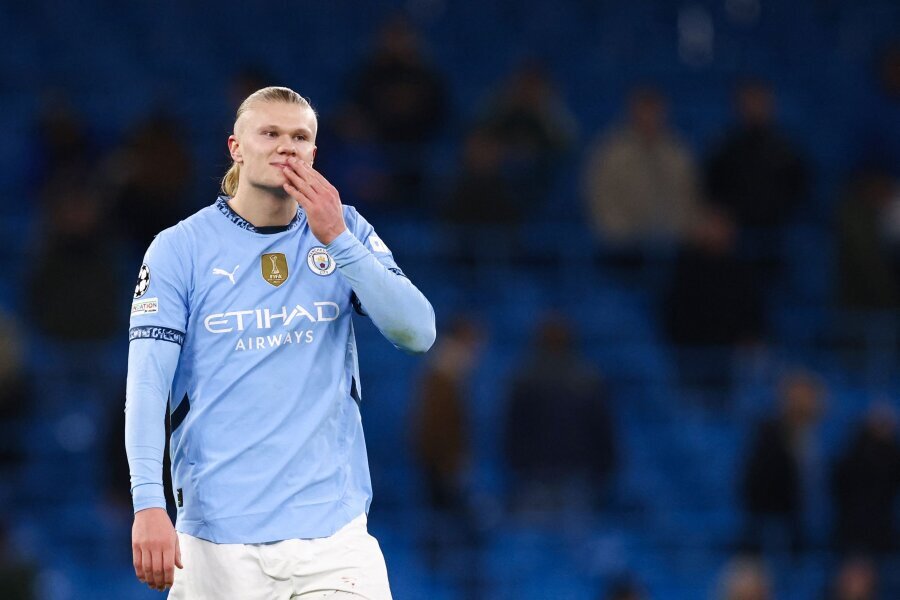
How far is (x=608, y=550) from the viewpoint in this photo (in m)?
11.0

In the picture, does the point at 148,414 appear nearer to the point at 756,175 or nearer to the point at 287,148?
the point at 287,148

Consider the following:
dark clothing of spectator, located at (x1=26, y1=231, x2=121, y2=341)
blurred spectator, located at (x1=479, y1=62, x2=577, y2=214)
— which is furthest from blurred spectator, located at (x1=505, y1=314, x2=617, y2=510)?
dark clothing of spectator, located at (x1=26, y1=231, x2=121, y2=341)

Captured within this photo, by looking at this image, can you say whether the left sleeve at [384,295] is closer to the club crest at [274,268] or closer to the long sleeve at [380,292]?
the long sleeve at [380,292]

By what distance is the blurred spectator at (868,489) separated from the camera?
10898mm

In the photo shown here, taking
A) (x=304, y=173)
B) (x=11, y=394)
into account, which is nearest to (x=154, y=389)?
(x=304, y=173)

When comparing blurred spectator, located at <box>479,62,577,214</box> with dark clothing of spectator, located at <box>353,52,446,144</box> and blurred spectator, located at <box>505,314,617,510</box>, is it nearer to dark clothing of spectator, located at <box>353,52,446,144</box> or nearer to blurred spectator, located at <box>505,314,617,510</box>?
dark clothing of spectator, located at <box>353,52,446,144</box>

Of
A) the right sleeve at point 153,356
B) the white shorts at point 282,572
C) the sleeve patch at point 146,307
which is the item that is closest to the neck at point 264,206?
the right sleeve at point 153,356

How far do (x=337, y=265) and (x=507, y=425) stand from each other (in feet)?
21.8

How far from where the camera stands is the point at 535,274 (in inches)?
501

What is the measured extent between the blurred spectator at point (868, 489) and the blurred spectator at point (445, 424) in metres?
2.54

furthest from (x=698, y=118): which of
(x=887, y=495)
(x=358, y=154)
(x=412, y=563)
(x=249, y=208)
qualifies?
(x=249, y=208)

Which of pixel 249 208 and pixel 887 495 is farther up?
pixel 249 208

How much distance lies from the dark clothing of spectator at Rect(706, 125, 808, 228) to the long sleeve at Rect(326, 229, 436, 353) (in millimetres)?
8434

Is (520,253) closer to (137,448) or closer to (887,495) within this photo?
(887,495)
